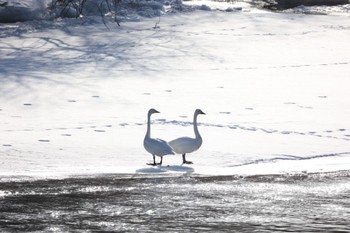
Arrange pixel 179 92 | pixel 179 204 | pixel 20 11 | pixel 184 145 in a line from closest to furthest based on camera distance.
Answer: pixel 179 204 < pixel 184 145 < pixel 179 92 < pixel 20 11

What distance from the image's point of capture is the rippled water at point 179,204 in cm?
842

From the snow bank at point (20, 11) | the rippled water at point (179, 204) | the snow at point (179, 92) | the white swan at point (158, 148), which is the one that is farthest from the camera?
the snow bank at point (20, 11)

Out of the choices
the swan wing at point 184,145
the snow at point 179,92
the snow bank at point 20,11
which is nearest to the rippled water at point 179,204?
the snow at point 179,92

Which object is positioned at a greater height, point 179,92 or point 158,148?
point 158,148

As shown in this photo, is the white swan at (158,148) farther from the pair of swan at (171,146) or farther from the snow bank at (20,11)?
the snow bank at (20,11)

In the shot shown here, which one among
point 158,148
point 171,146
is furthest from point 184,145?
point 158,148

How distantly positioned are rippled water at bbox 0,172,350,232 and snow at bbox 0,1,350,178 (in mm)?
444

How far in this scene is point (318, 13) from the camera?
22859 millimetres

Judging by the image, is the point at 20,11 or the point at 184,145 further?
the point at 20,11

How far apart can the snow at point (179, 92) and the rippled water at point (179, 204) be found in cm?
44

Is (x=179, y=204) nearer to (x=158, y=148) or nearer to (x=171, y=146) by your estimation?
(x=158, y=148)

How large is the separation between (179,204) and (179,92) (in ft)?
20.1

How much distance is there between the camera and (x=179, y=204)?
30.0ft

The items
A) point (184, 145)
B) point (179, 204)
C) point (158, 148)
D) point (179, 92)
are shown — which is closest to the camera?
point (179, 204)
